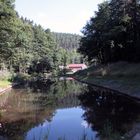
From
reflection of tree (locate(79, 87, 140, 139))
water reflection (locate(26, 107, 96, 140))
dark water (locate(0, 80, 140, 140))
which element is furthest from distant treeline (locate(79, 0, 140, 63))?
water reflection (locate(26, 107, 96, 140))

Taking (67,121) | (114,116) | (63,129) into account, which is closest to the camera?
(63,129)

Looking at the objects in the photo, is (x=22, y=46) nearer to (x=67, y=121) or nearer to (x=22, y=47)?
(x=22, y=47)

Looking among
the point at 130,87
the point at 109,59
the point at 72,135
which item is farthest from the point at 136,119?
the point at 109,59

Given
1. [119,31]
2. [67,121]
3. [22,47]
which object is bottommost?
[67,121]

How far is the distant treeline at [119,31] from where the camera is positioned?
60.7m

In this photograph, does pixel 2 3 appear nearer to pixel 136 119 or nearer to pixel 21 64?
pixel 136 119

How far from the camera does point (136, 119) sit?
21.5m

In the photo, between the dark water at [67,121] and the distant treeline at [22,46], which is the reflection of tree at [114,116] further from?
the distant treeline at [22,46]

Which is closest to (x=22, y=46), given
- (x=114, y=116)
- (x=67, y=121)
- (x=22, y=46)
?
(x=22, y=46)

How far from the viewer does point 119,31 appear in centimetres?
6388

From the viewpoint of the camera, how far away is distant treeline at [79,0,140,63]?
199 ft

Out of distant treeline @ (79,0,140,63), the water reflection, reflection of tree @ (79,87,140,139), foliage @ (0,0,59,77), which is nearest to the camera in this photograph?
the water reflection

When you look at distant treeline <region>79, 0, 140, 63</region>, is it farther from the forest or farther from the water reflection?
the water reflection

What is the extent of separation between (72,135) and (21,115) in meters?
7.52
